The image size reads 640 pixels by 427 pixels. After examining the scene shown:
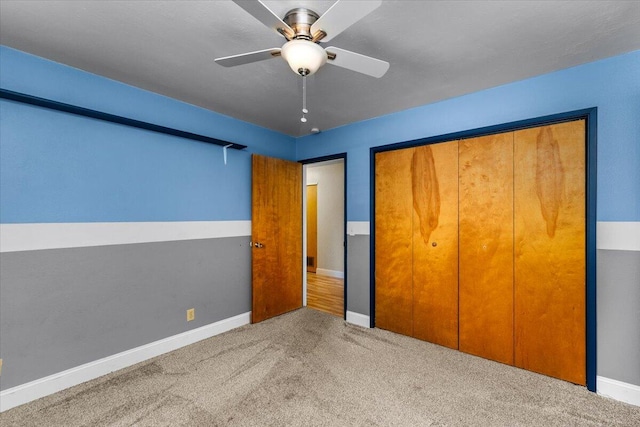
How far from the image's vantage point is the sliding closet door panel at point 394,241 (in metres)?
3.04

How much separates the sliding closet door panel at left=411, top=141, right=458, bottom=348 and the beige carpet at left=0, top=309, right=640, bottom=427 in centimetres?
26

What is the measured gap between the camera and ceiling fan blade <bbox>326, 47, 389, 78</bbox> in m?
1.56

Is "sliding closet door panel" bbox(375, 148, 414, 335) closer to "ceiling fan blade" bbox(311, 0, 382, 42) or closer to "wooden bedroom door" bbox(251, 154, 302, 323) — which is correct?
"wooden bedroom door" bbox(251, 154, 302, 323)

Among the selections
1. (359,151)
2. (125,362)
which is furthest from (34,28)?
(359,151)

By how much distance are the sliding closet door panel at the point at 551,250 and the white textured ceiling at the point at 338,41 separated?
0.65m

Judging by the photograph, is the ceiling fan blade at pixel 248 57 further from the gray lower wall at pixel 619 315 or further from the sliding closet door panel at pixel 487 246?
the gray lower wall at pixel 619 315

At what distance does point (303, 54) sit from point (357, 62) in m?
0.36

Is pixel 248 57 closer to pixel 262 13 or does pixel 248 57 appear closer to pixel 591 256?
pixel 262 13

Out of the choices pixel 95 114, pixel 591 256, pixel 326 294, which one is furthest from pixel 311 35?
pixel 326 294

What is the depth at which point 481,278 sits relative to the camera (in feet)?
8.48

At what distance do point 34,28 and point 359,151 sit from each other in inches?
114

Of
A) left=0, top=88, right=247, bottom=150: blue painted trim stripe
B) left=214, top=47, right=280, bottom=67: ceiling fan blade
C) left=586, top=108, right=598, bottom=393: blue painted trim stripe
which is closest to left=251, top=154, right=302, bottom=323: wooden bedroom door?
left=0, top=88, right=247, bottom=150: blue painted trim stripe

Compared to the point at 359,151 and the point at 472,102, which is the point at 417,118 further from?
the point at 359,151

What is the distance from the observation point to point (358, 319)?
134 inches
